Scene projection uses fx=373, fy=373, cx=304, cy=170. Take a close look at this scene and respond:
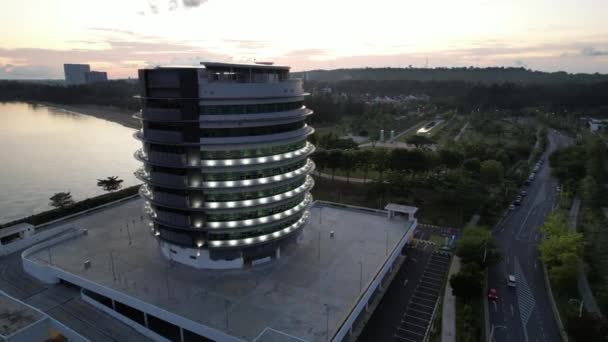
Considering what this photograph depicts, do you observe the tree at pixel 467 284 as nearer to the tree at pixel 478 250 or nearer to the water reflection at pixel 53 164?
the tree at pixel 478 250

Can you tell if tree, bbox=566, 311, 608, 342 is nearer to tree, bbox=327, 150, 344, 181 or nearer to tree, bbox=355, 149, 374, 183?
tree, bbox=355, 149, 374, 183

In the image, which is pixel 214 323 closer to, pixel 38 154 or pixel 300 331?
pixel 300 331

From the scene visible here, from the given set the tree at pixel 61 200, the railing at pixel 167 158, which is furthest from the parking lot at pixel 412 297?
the tree at pixel 61 200

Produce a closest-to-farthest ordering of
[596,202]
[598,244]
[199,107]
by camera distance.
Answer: [199,107]
[598,244]
[596,202]

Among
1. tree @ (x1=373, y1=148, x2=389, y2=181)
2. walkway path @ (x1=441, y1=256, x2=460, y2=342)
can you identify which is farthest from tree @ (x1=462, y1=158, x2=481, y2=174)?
walkway path @ (x1=441, y1=256, x2=460, y2=342)

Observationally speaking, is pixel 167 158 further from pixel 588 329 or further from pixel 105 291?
pixel 588 329

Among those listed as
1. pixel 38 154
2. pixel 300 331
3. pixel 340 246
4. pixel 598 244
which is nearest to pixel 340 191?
pixel 340 246

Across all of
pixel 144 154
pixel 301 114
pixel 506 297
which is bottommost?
pixel 506 297
